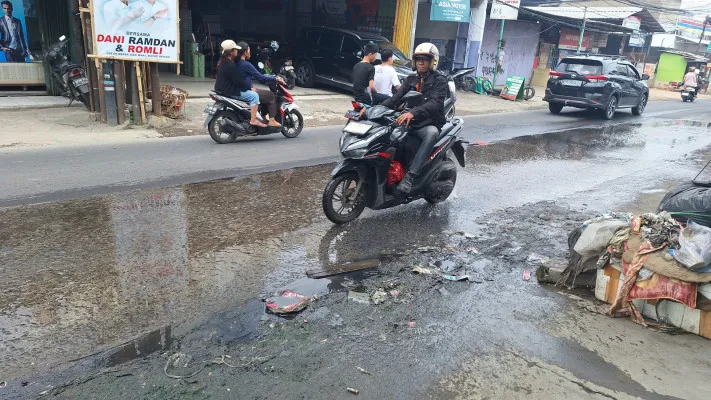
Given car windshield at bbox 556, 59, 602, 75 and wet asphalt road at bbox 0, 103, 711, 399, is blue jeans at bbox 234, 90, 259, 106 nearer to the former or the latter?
wet asphalt road at bbox 0, 103, 711, 399

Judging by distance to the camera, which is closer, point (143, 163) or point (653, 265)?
point (653, 265)

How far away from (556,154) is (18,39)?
12872 mm

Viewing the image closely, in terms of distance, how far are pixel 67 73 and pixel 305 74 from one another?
336 inches

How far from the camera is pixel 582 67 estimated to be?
55.0 feet

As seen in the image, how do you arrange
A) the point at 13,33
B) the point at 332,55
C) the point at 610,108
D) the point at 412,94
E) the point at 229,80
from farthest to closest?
the point at 332,55 < the point at 610,108 < the point at 13,33 < the point at 229,80 < the point at 412,94

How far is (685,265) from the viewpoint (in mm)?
3680

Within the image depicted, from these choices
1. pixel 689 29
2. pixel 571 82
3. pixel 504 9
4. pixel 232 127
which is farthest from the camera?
pixel 689 29

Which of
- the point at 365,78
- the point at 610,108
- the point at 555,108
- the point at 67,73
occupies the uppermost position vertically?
the point at 365,78

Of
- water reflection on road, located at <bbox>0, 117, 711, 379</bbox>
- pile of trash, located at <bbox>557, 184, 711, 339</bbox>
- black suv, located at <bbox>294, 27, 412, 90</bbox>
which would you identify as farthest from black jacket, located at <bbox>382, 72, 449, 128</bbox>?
black suv, located at <bbox>294, 27, 412, 90</bbox>

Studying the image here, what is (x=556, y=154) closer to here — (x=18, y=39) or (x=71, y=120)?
(x=71, y=120)

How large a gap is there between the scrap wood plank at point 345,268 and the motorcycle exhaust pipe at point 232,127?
5.34 metres

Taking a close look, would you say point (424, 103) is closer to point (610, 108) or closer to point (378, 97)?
point (378, 97)

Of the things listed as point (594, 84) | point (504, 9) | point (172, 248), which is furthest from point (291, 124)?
point (504, 9)

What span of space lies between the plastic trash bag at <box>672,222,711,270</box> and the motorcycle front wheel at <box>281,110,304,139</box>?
7.64 meters
